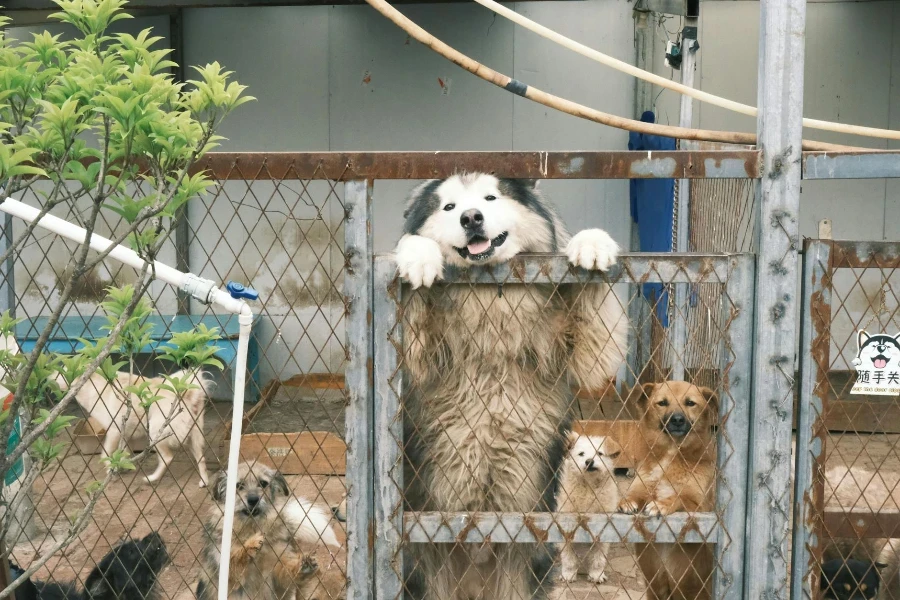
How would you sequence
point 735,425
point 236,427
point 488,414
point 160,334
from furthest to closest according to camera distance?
point 160,334
point 488,414
point 735,425
point 236,427

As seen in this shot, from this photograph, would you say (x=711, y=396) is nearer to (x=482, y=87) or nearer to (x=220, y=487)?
(x=220, y=487)

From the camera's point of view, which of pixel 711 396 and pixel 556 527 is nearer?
pixel 556 527

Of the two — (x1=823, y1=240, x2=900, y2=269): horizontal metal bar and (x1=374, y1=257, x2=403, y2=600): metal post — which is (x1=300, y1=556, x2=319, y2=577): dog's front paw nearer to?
(x1=374, y1=257, x2=403, y2=600): metal post

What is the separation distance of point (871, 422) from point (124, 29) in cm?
669

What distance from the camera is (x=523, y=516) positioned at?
109 inches

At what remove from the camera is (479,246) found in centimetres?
298

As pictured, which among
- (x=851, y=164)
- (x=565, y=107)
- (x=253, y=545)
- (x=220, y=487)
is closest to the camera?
(x=851, y=164)

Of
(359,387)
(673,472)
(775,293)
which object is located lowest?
(673,472)

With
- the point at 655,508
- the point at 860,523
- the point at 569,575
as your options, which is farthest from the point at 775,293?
the point at 569,575

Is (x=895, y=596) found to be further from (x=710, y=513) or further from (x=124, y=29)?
(x=124, y=29)

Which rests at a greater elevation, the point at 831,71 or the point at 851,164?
the point at 831,71

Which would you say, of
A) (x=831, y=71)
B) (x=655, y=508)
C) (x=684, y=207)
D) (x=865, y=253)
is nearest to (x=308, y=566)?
(x=655, y=508)

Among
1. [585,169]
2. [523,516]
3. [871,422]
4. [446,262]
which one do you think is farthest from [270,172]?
[871,422]

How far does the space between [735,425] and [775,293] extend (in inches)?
16.8
